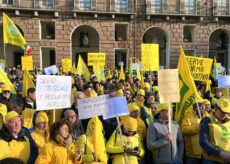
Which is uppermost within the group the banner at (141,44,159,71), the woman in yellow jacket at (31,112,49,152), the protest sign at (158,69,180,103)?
the banner at (141,44,159,71)

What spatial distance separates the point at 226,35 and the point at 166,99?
97.3 feet

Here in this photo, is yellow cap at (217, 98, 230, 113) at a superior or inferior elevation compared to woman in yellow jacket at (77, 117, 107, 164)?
superior

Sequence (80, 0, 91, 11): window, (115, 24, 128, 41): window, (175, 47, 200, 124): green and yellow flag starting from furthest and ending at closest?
1. (115, 24, 128, 41): window
2. (80, 0, 91, 11): window
3. (175, 47, 200, 124): green and yellow flag

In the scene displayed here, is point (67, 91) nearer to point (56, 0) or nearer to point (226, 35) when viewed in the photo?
point (56, 0)

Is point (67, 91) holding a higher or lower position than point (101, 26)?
lower

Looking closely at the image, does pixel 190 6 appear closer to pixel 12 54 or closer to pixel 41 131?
pixel 12 54

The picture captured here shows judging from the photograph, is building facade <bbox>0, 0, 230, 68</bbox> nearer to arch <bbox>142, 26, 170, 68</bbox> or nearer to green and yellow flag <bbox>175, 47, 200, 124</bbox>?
arch <bbox>142, 26, 170, 68</bbox>

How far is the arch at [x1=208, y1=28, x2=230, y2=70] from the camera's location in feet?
105

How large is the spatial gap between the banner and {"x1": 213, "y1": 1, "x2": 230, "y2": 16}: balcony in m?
21.1

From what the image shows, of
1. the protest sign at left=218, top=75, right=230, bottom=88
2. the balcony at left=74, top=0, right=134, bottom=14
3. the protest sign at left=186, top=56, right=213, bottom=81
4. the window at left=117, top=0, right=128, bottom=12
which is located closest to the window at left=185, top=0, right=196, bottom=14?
the balcony at left=74, top=0, right=134, bottom=14

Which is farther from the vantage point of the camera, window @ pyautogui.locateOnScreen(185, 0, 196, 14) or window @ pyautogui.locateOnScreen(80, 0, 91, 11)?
window @ pyautogui.locateOnScreen(185, 0, 196, 14)

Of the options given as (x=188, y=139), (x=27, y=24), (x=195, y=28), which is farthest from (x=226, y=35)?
(x=188, y=139)

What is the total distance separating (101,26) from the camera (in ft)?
92.8

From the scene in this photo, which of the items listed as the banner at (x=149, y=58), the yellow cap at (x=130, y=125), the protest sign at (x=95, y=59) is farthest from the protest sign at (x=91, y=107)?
the protest sign at (x=95, y=59)
